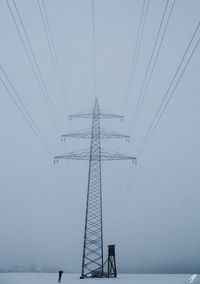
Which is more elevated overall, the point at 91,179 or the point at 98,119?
the point at 98,119

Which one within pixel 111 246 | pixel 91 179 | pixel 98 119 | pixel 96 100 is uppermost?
pixel 96 100

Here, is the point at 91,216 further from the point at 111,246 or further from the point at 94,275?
the point at 111,246

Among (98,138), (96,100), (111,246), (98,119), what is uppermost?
(96,100)

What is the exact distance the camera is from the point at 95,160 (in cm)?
2816

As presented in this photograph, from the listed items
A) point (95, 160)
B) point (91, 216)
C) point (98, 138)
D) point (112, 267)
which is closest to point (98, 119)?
point (98, 138)

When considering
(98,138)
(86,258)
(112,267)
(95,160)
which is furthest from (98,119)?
(112,267)

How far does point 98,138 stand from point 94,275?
10.9 meters

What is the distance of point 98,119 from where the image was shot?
31234 millimetres

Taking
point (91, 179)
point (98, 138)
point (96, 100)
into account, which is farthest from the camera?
point (96, 100)

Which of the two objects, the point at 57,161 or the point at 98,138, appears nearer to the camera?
the point at 57,161

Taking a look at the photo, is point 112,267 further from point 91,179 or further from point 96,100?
point 96,100

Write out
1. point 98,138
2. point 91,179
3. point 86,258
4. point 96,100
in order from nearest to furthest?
point 86,258 → point 91,179 → point 98,138 → point 96,100

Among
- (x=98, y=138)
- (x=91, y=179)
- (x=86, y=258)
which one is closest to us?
(x=86, y=258)

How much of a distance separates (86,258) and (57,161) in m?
7.44
